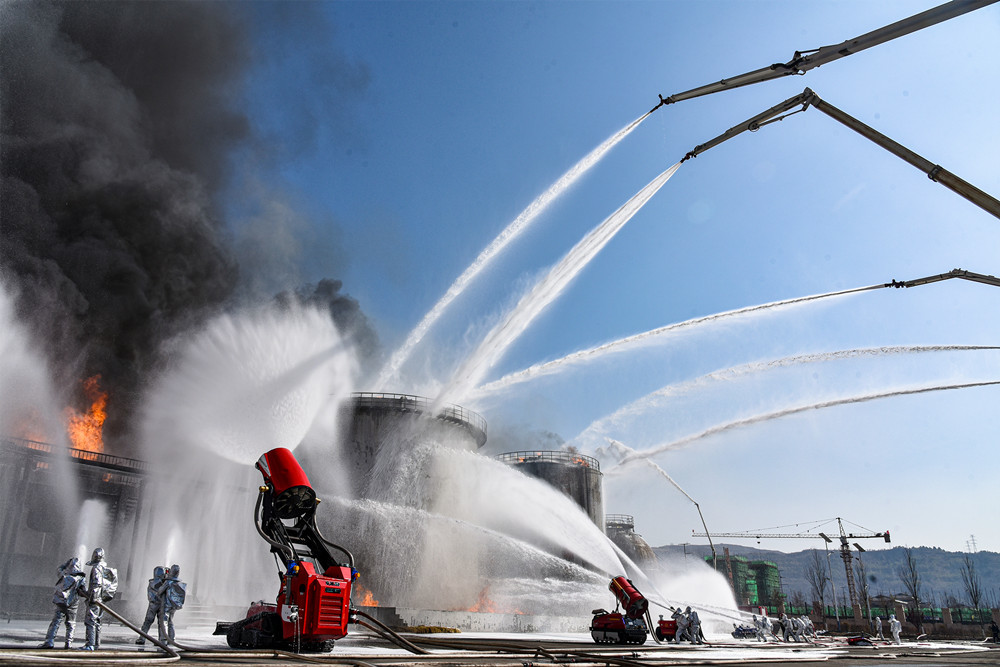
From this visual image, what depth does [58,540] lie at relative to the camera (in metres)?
33.2

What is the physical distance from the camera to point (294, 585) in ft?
36.1

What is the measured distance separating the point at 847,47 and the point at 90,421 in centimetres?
4396

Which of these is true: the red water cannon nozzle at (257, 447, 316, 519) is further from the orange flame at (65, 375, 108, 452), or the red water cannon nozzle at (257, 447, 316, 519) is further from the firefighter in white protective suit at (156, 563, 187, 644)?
the orange flame at (65, 375, 108, 452)

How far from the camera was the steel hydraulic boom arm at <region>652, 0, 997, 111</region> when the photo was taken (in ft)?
42.0

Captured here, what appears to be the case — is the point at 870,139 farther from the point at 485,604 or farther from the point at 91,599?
the point at 485,604

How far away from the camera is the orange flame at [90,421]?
3697 cm

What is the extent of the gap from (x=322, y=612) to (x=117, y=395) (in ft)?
115

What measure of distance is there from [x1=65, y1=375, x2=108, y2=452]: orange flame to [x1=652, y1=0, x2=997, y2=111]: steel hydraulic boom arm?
129 ft

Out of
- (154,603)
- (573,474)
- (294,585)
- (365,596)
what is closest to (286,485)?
(294,585)

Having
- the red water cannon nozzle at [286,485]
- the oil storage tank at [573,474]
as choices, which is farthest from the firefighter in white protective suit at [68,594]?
the oil storage tank at [573,474]

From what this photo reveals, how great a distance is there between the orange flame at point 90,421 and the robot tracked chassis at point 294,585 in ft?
105

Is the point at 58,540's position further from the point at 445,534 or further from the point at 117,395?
the point at 445,534

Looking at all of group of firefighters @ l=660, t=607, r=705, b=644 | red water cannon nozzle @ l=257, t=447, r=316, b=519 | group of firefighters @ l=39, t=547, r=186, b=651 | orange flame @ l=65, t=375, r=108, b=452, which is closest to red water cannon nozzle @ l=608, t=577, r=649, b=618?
group of firefighters @ l=660, t=607, r=705, b=644

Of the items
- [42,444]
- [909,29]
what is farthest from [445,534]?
[909,29]
